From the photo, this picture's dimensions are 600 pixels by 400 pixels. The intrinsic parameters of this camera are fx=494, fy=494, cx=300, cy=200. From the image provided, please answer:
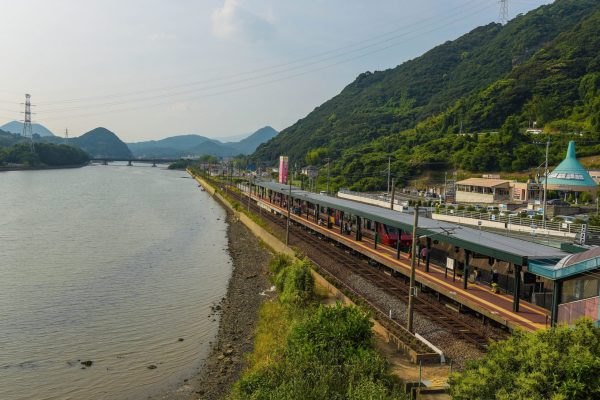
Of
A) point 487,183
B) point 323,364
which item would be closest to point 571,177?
point 487,183

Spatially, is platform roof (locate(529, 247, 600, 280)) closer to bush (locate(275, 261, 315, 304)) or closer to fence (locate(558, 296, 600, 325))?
fence (locate(558, 296, 600, 325))

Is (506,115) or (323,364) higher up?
(506,115)

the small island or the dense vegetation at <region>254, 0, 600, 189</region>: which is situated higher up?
the dense vegetation at <region>254, 0, 600, 189</region>

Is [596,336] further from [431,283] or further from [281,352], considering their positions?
[431,283]

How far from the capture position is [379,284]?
92.0 ft

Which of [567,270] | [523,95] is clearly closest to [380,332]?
[567,270]

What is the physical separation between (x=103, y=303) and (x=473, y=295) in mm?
21521

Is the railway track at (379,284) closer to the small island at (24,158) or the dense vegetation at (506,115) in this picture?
the dense vegetation at (506,115)

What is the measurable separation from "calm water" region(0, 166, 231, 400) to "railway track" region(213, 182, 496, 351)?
759 cm

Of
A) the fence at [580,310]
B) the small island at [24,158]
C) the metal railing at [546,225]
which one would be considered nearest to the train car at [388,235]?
the metal railing at [546,225]

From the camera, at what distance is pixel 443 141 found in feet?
320

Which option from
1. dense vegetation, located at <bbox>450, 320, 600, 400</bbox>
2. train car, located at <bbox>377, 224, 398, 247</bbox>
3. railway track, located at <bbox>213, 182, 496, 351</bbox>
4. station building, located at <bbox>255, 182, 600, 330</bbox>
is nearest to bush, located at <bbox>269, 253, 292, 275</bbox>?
railway track, located at <bbox>213, 182, 496, 351</bbox>

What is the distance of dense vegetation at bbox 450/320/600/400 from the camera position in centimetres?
952

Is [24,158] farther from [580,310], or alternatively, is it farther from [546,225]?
[580,310]
